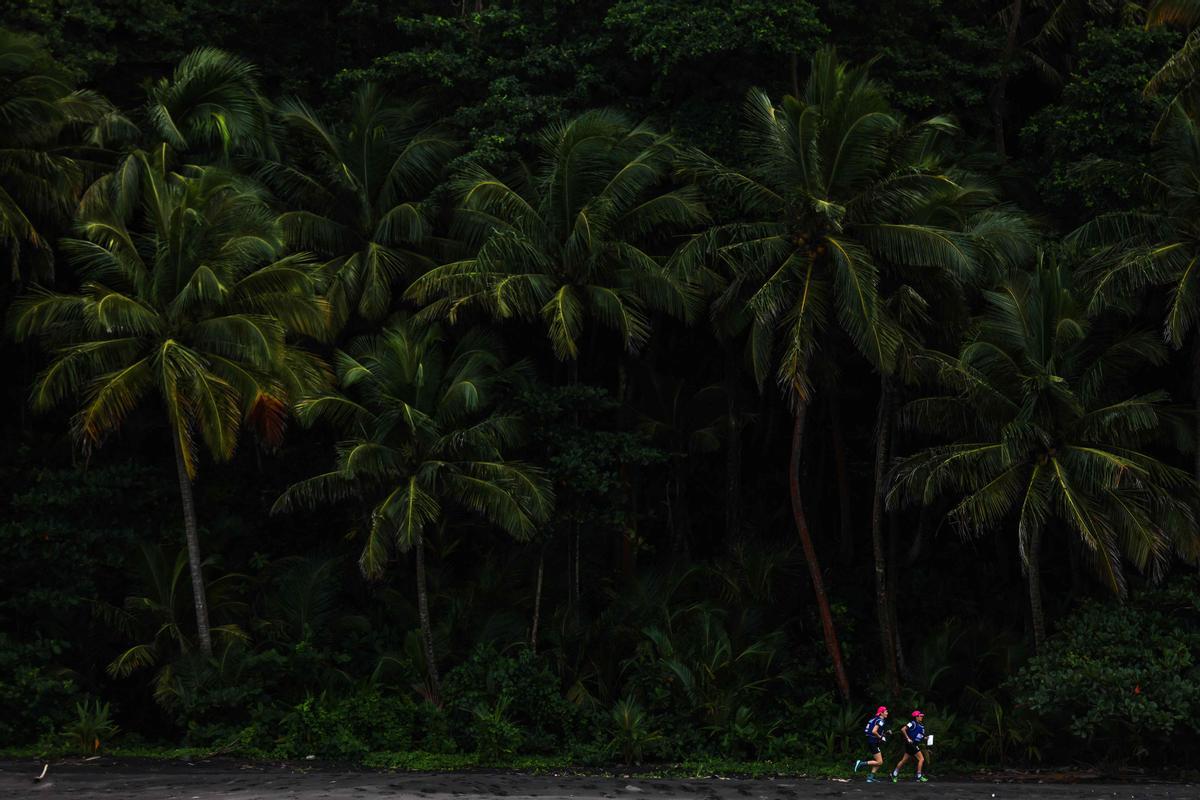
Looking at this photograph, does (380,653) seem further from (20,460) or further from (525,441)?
(20,460)

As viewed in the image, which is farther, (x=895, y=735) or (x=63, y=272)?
(x=63, y=272)

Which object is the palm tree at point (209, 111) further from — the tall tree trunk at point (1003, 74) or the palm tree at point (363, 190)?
the tall tree trunk at point (1003, 74)

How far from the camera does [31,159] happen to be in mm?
21625

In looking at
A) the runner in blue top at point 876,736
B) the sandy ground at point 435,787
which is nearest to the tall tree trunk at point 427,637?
the sandy ground at point 435,787

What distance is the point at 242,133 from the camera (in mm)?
23547

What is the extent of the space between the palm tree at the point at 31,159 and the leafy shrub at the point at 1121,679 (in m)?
17.0

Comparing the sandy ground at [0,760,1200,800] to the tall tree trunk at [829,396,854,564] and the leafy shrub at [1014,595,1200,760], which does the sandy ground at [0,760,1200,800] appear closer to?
the leafy shrub at [1014,595,1200,760]

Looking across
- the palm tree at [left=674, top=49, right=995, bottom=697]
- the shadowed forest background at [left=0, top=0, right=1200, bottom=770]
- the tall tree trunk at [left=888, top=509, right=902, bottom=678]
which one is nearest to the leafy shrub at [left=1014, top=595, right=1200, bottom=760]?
the shadowed forest background at [left=0, top=0, right=1200, bottom=770]

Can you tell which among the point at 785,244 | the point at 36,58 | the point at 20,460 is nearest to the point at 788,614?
the point at 785,244

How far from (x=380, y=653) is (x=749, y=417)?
317 inches

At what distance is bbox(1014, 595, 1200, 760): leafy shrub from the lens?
18828mm

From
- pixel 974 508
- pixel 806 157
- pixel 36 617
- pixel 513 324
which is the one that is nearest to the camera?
pixel 974 508

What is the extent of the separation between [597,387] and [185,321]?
23.3 feet

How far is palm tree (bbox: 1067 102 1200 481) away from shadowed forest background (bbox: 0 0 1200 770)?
0.09 meters
